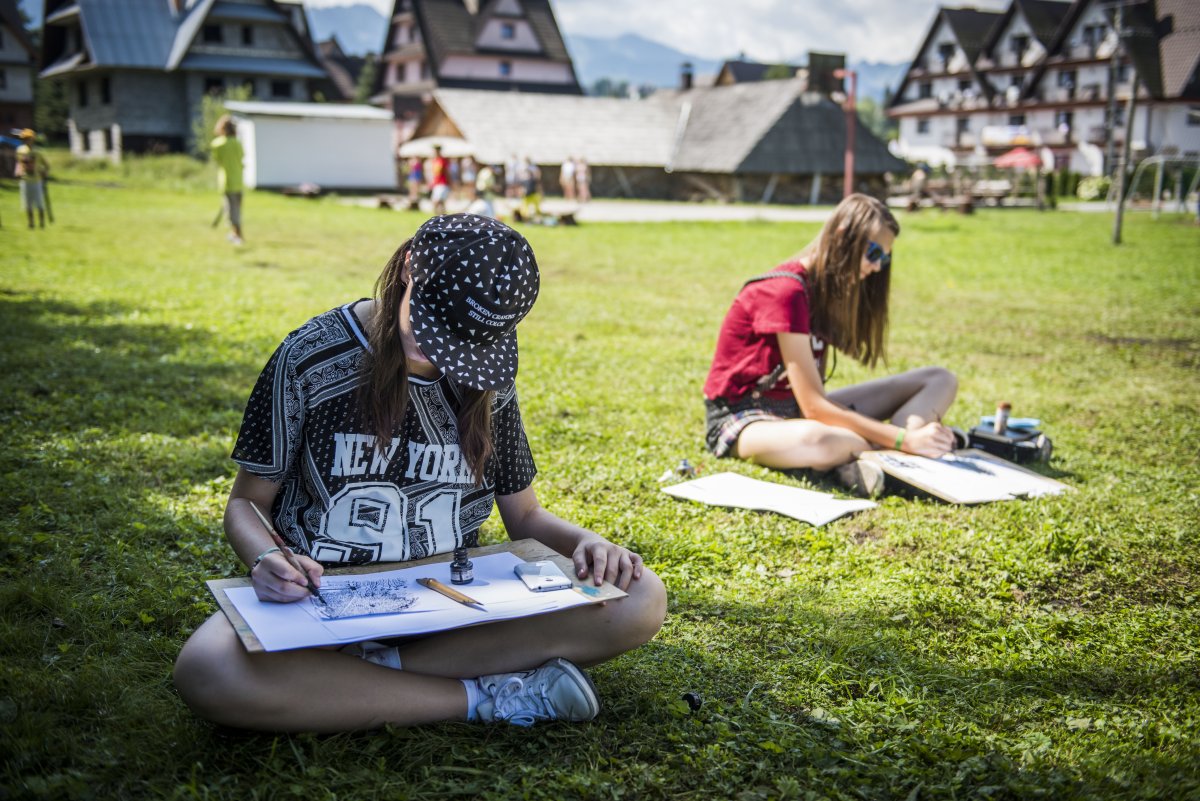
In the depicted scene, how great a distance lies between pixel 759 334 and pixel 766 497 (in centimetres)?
90

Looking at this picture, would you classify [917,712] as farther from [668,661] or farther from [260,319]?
[260,319]

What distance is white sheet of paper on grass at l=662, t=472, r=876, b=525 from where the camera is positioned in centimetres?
462

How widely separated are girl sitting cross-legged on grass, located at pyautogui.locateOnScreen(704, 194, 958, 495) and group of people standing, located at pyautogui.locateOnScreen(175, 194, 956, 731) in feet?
7.71

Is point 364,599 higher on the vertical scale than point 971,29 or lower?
lower

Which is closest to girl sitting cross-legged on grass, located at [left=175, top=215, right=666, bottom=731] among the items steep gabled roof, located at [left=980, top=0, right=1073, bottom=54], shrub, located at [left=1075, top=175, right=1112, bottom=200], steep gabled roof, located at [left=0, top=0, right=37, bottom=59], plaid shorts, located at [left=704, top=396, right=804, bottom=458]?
plaid shorts, located at [left=704, top=396, right=804, bottom=458]

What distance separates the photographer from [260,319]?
917cm

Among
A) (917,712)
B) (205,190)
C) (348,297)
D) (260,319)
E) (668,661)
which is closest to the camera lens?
(917,712)

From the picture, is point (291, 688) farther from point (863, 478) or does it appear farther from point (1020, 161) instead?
point (1020, 161)

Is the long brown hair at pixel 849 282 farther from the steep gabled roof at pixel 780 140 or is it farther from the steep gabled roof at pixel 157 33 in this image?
the steep gabled roof at pixel 157 33

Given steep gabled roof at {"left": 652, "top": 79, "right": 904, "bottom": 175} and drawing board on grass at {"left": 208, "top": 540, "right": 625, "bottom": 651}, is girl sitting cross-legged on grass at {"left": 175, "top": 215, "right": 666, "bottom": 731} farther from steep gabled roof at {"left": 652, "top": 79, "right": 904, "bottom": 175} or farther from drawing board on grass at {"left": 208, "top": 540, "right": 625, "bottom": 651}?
steep gabled roof at {"left": 652, "top": 79, "right": 904, "bottom": 175}

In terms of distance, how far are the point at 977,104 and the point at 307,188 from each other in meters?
43.2

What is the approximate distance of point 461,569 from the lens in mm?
2723

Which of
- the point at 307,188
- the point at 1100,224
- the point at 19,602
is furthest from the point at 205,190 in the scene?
the point at 19,602

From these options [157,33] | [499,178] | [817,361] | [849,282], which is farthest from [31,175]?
[157,33]
